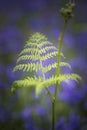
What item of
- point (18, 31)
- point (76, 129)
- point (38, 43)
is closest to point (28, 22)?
point (18, 31)

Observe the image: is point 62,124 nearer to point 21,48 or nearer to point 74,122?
point 74,122

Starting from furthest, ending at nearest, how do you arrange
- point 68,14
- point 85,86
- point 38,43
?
point 85,86
point 38,43
point 68,14

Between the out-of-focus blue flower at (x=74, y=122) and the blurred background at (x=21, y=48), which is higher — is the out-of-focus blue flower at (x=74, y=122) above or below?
below

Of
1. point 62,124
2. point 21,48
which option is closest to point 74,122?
point 62,124

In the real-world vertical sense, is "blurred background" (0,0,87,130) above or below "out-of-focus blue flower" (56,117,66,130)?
above

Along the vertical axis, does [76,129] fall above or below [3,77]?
below

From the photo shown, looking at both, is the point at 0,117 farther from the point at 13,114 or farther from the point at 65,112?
the point at 65,112

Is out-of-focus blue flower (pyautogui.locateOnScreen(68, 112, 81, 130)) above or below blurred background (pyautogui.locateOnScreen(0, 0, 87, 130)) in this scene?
below

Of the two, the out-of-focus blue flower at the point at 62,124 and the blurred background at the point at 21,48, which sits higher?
the blurred background at the point at 21,48
